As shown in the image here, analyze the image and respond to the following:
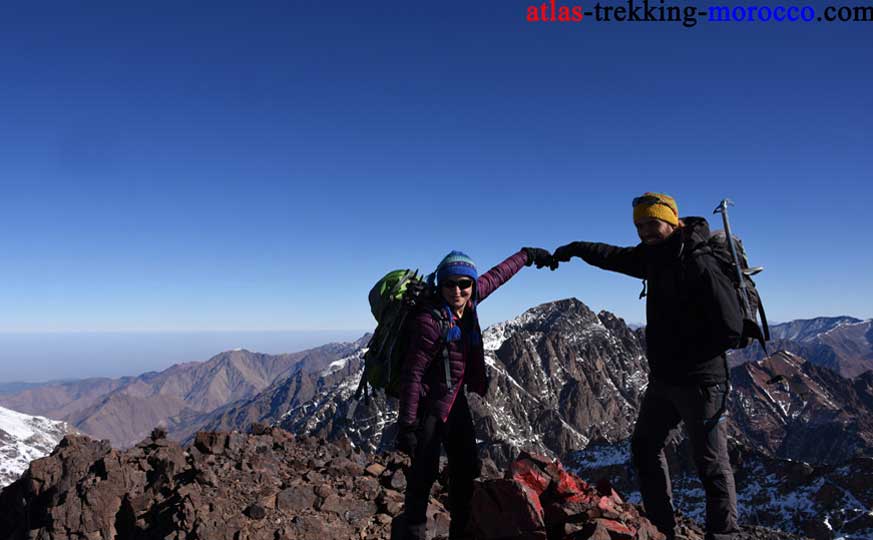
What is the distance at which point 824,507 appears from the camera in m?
120

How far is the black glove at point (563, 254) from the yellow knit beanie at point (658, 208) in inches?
58.0

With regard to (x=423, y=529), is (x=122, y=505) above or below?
below

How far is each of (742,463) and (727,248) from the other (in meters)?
181

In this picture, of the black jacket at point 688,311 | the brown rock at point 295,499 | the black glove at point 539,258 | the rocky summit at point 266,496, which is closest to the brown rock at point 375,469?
the rocky summit at point 266,496

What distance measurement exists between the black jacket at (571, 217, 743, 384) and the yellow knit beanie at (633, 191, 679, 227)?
26cm

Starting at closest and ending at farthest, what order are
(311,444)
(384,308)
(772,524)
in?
(384,308), (311,444), (772,524)

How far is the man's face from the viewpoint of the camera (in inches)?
287

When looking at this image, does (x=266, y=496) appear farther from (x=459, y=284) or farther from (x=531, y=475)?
(x=459, y=284)

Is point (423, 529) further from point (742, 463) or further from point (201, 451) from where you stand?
point (742, 463)

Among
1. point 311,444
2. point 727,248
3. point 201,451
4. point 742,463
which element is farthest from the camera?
point 742,463

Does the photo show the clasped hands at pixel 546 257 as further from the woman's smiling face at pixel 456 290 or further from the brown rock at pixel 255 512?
the brown rock at pixel 255 512

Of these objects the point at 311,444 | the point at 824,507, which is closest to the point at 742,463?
the point at 824,507

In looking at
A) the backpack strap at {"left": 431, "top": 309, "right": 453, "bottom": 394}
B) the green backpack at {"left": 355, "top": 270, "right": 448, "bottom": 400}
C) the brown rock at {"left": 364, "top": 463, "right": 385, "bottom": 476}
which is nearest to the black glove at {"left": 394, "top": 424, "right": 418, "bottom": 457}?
the green backpack at {"left": 355, "top": 270, "right": 448, "bottom": 400}

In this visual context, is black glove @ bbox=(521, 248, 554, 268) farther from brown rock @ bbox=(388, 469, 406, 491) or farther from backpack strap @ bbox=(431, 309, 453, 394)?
brown rock @ bbox=(388, 469, 406, 491)
